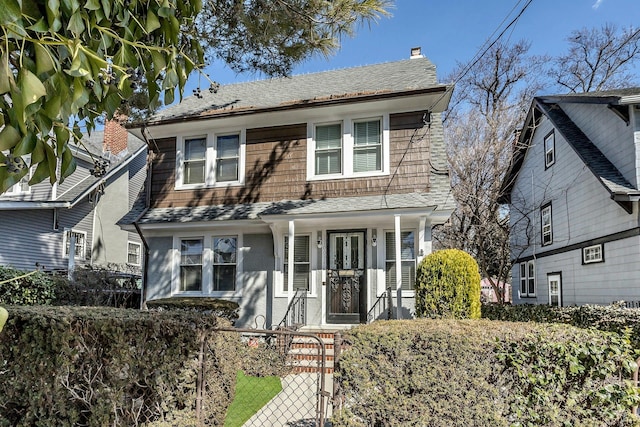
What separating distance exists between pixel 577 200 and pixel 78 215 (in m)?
17.5

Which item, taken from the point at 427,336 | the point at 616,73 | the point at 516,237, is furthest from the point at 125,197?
the point at 616,73

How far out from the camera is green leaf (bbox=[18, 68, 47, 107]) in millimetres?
1445

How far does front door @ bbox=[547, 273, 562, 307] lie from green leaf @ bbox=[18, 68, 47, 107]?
14995 mm

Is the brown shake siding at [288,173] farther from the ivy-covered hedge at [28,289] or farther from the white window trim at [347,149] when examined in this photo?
the ivy-covered hedge at [28,289]

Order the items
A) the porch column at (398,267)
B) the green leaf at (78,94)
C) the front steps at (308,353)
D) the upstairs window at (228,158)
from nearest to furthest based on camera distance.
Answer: the green leaf at (78,94)
the front steps at (308,353)
the porch column at (398,267)
the upstairs window at (228,158)

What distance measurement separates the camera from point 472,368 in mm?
3572

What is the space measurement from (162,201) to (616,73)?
996 inches

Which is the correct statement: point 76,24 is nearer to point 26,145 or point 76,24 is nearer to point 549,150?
point 26,145

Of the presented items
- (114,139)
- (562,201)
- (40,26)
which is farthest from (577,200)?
(114,139)

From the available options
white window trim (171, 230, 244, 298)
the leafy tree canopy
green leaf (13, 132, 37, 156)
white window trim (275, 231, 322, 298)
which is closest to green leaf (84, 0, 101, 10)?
the leafy tree canopy

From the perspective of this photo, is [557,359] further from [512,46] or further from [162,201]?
[512,46]

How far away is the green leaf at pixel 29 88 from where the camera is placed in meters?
1.45

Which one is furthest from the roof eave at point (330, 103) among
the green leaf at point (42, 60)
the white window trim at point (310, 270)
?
the green leaf at point (42, 60)

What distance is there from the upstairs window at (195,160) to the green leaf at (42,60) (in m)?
9.80
